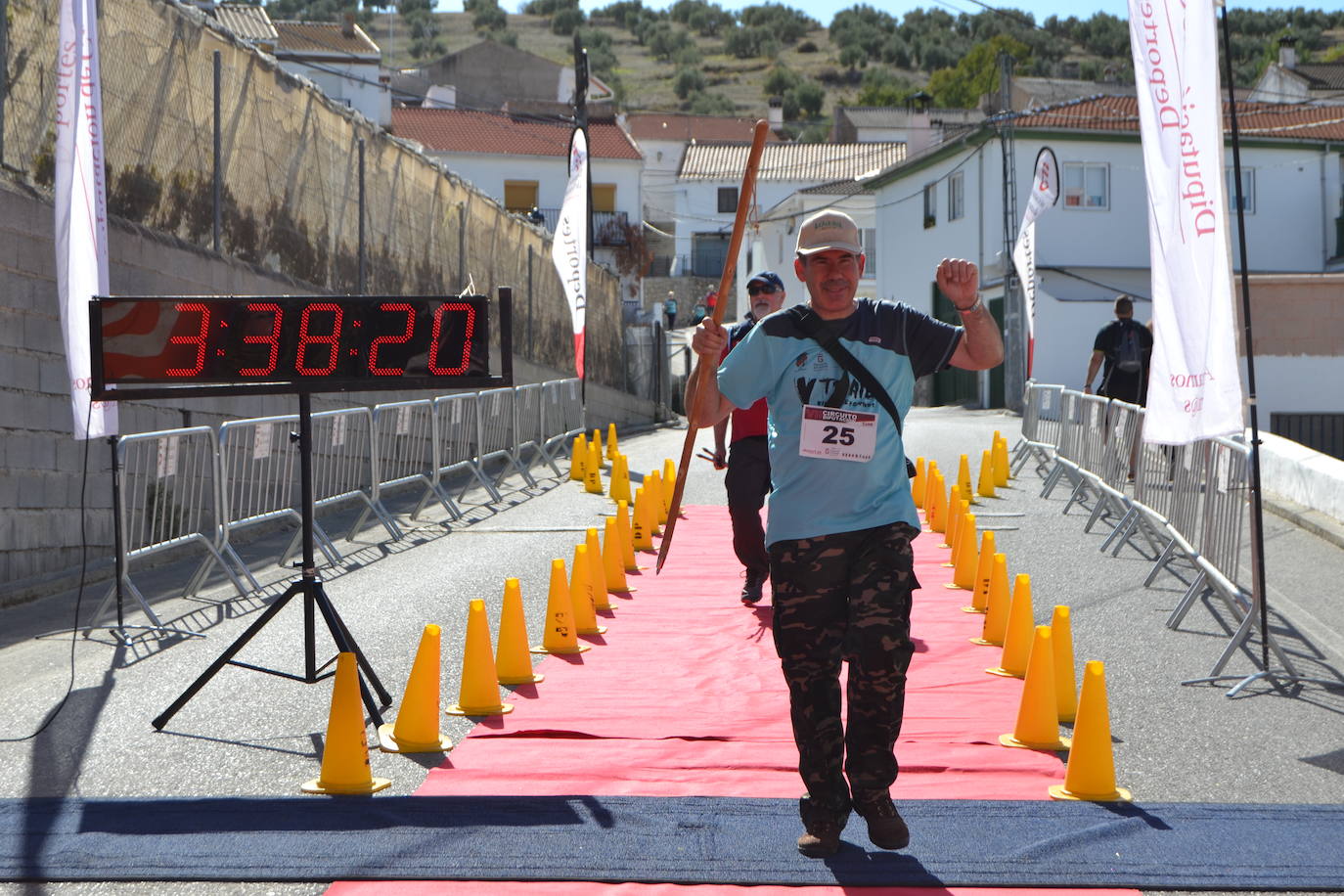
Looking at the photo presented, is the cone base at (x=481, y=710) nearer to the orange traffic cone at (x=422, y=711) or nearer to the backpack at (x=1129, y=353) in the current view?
the orange traffic cone at (x=422, y=711)

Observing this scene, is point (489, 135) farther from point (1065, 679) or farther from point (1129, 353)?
point (1065, 679)

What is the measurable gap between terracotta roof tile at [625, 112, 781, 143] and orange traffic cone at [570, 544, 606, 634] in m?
69.6

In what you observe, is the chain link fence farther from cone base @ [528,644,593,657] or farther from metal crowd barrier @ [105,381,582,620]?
cone base @ [528,644,593,657]

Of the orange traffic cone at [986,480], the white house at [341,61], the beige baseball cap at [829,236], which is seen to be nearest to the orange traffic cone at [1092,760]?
the beige baseball cap at [829,236]

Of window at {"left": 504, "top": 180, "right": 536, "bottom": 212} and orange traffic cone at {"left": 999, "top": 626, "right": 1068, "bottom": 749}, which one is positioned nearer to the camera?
orange traffic cone at {"left": 999, "top": 626, "right": 1068, "bottom": 749}

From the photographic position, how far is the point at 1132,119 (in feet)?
118

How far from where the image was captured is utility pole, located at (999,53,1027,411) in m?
31.7

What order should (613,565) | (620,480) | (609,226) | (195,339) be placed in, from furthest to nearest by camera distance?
(609,226) < (620,480) < (613,565) < (195,339)

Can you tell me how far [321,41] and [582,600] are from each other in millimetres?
59690

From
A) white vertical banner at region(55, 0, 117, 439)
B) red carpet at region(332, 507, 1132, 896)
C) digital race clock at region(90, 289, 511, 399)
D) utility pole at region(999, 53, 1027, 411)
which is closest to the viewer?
red carpet at region(332, 507, 1132, 896)

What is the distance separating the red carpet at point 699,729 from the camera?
18.4ft

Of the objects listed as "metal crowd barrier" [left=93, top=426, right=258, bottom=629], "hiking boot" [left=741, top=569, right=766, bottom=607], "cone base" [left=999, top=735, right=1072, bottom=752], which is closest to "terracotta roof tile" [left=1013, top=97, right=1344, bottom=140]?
"hiking boot" [left=741, top=569, right=766, bottom=607]

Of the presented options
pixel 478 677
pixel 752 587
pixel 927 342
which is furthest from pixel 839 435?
pixel 752 587

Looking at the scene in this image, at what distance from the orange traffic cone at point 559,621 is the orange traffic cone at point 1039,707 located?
2904 mm
